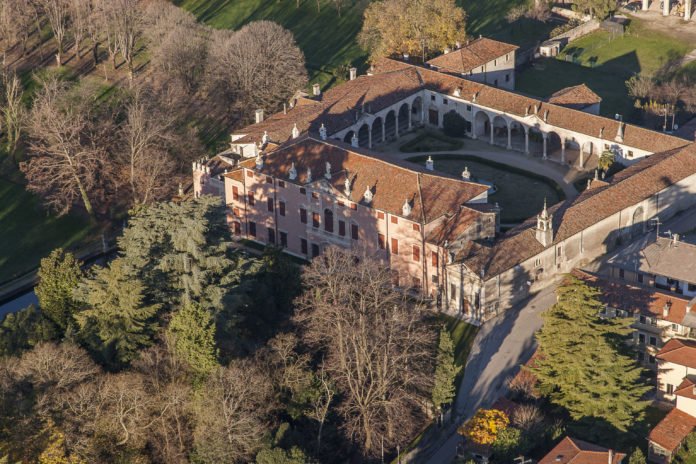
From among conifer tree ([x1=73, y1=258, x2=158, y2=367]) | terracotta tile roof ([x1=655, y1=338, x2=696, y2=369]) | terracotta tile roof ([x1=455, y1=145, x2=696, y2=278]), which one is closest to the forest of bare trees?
conifer tree ([x1=73, y1=258, x2=158, y2=367])

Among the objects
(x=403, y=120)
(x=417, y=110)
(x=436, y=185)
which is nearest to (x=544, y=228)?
(x=436, y=185)

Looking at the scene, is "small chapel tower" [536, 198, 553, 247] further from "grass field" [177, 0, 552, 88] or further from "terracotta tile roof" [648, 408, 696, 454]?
"grass field" [177, 0, 552, 88]

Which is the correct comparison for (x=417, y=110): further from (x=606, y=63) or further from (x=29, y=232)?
(x=29, y=232)

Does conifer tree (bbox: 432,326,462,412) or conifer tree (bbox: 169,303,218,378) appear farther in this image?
conifer tree (bbox: 432,326,462,412)

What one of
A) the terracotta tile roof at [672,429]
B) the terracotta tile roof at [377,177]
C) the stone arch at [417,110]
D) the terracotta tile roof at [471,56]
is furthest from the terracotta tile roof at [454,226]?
the terracotta tile roof at [471,56]

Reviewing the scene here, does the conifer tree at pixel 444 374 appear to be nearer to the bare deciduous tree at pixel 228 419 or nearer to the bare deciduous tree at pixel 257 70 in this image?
the bare deciduous tree at pixel 228 419

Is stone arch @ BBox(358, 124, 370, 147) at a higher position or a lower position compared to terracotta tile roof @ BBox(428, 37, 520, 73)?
lower
